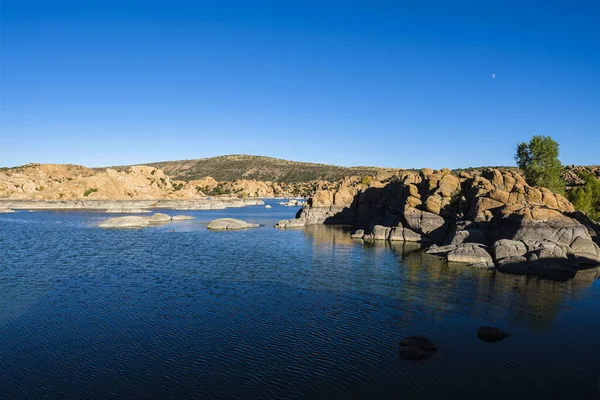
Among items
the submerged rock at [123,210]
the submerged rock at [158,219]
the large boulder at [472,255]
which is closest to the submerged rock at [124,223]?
the submerged rock at [158,219]

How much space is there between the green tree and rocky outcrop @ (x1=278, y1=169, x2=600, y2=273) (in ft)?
62.0

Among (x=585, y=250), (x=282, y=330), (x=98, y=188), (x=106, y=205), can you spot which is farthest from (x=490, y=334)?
(x=98, y=188)

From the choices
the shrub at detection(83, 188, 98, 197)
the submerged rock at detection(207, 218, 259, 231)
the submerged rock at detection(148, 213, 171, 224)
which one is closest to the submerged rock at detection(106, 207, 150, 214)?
the shrub at detection(83, 188, 98, 197)

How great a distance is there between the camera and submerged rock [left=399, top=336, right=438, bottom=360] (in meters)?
18.6

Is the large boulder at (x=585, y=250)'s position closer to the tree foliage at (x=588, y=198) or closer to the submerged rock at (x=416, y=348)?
the tree foliage at (x=588, y=198)

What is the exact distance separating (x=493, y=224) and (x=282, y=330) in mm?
34239

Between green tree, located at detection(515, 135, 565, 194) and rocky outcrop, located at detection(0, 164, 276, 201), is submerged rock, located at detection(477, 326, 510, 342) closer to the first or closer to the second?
green tree, located at detection(515, 135, 565, 194)

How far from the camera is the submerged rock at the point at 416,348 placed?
18641mm

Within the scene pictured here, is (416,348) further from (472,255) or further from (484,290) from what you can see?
(472,255)

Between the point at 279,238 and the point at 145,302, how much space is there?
36.1 m

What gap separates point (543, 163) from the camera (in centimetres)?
7556

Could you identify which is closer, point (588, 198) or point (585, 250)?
point (585, 250)

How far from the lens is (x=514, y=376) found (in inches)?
675

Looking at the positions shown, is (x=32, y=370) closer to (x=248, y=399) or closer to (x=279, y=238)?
(x=248, y=399)
